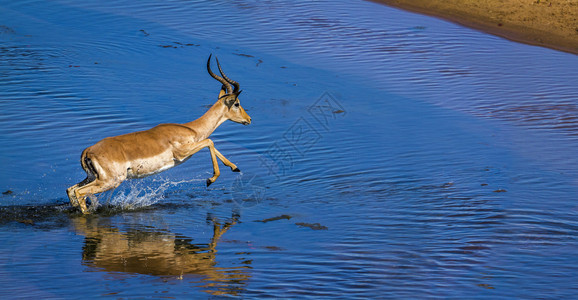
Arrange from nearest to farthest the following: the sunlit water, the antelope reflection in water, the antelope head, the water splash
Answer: the antelope reflection in water → the sunlit water → the water splash → the antelope head

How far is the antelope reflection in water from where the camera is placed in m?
6.26

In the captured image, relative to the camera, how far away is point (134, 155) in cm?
809

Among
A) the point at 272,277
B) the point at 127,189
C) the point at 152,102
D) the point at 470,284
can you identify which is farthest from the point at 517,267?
the point at 152,102

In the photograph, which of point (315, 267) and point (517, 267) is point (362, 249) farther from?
point (517, 267)

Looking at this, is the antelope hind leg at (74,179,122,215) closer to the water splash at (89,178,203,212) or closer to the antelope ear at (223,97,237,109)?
the water splash at (89,178,203,212)

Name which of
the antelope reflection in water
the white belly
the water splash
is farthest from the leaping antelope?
the antelope reflection in water

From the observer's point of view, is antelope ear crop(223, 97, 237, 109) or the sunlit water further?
antelope ear crop(223, 97, 237, 109)

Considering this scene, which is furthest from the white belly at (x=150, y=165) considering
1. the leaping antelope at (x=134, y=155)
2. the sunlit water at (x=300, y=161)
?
the sunlit water at (x=300, y=161)

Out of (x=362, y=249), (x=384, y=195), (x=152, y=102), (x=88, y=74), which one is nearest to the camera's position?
(x=362, y=249)

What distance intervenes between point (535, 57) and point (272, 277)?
9990mm

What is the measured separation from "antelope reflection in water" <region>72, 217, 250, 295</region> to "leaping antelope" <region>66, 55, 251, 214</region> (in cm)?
42

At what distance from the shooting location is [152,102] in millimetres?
11758

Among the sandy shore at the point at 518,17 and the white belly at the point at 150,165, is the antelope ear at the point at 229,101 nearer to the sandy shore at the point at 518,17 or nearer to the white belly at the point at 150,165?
the white belly at the point at 150,165

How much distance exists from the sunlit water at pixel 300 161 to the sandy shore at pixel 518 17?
0.55m
